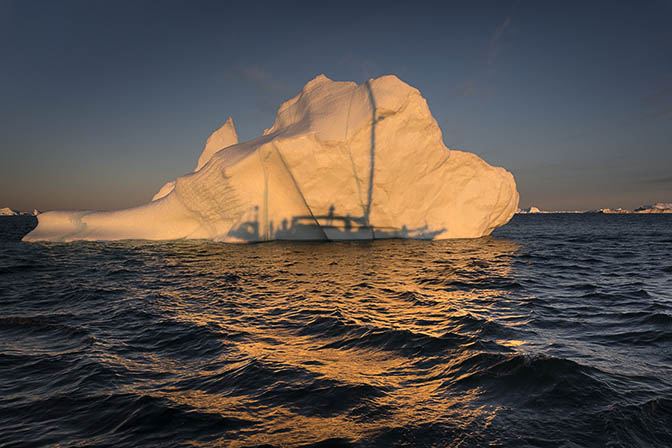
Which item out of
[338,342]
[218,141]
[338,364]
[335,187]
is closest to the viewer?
[338,364]

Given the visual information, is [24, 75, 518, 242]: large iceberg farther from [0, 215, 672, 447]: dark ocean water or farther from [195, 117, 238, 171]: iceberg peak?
[195, 117, 238, 171]: iceberg peak

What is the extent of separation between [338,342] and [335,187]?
1571 centimetres

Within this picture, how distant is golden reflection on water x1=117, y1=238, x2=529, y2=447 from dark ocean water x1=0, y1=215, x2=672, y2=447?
0.03 meters

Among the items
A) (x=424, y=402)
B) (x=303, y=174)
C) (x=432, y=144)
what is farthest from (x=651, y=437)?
(x=432, y=144)

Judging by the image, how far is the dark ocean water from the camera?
9.68ft

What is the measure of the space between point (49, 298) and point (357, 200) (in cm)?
1553

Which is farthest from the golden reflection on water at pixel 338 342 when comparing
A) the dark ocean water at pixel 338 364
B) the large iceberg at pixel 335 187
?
the large iceberg at pixel 335 187

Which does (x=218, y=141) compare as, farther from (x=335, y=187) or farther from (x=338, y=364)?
(x=338, y=364)

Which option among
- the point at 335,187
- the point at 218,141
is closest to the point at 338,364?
the point at 335,187

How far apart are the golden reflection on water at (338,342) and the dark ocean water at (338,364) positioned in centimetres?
3

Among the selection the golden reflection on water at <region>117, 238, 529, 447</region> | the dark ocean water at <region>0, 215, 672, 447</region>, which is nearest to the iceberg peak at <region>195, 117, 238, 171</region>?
the golden reflection on water at <region>117, 238, 529, 447</region>

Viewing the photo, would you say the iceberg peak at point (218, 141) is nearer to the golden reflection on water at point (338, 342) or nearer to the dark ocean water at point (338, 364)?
the golden reflection on water at point (338, 342)

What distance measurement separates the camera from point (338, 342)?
5.11 metres

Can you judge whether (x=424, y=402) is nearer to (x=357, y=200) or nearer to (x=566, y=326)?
(x=566, y=326)
